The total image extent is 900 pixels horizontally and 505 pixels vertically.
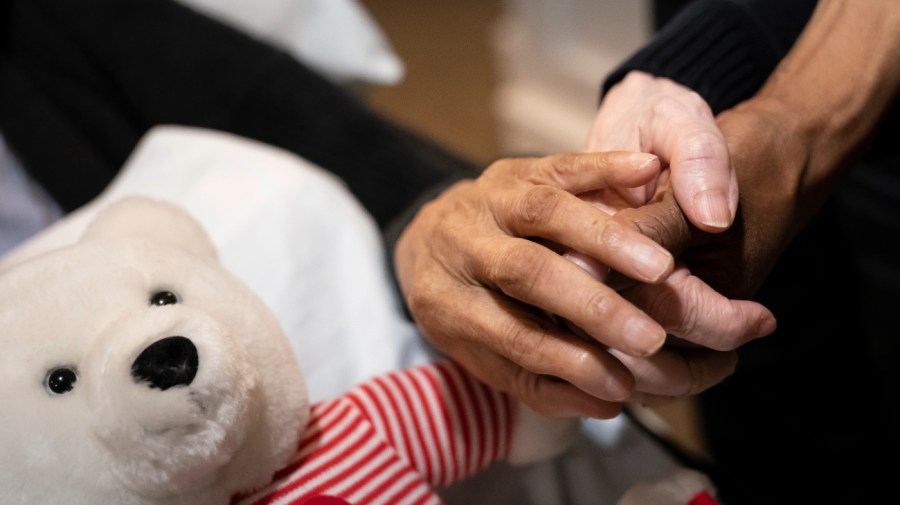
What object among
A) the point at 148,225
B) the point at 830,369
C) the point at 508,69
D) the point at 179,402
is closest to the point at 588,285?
the point at 179,402

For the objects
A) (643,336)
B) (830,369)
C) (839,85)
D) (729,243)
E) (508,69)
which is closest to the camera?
(643,336)

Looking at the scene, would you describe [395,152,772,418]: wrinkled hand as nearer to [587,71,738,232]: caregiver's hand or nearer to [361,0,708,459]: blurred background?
[587,71,738,232]: caregiver's hand

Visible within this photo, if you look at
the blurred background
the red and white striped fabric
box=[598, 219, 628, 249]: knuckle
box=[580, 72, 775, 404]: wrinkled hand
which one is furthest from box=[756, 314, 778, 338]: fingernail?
the blurred background

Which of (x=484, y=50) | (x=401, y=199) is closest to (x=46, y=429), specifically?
(x=401, y=199)

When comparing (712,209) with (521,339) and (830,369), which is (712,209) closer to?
(521,339)

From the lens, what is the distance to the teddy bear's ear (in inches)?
22.5

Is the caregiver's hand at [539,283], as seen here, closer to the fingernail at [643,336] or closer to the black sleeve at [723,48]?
the fingernail at [643,336]

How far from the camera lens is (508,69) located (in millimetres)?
1774

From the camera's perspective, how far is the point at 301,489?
0.53 meters

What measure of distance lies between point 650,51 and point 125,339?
18.7 inches

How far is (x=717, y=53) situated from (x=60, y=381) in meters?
0.55

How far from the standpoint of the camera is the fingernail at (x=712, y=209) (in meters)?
0.48

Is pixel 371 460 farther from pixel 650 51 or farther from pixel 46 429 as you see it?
pixel 650 51

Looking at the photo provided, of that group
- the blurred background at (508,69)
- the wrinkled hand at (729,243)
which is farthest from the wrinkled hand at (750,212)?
the blurred background at (508,69)
